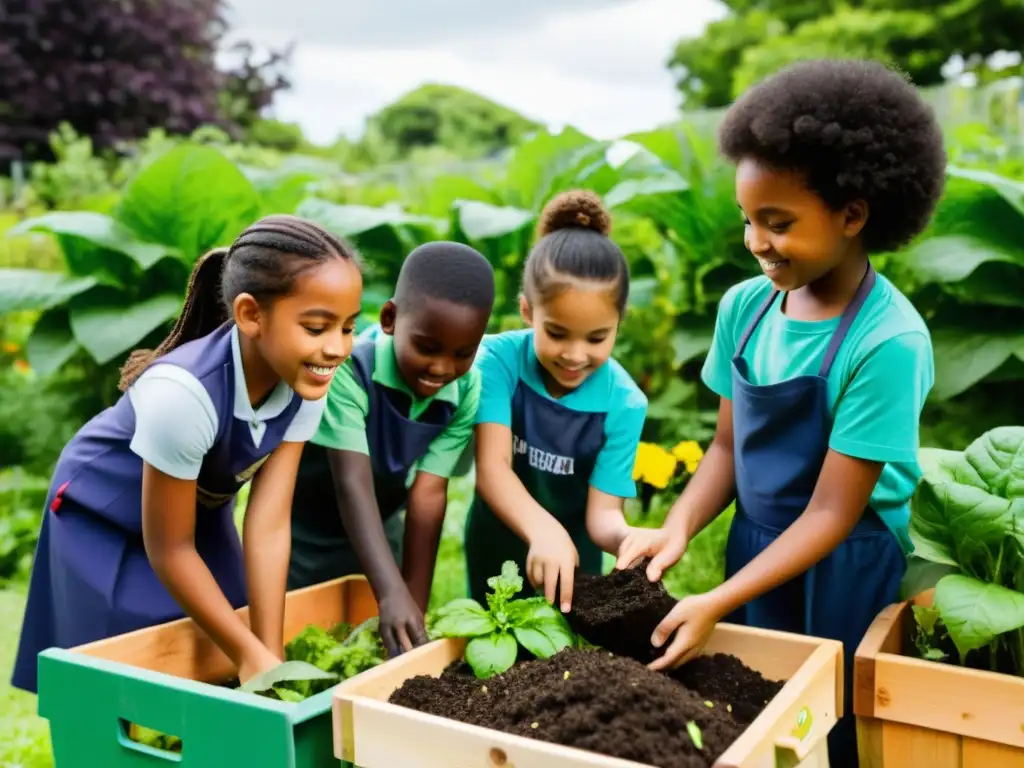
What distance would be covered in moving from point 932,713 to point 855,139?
1.04 meters

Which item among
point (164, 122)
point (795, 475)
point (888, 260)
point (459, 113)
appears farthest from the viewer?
point (459, 113)

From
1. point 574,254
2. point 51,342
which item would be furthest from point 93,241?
point 574,254

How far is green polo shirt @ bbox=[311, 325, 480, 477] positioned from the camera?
7.04ft

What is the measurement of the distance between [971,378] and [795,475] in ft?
5.44

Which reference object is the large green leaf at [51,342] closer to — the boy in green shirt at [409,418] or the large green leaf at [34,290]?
the large green leaf at [34,290]

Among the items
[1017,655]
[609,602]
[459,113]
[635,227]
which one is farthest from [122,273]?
[459,113]

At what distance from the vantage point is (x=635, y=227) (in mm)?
4656

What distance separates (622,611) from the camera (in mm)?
1794

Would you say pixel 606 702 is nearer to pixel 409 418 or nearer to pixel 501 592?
pixel 501 592

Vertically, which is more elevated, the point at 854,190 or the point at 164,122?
the point at 164,122

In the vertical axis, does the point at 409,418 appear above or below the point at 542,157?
below

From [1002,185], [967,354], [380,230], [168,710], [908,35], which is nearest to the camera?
[168,710]

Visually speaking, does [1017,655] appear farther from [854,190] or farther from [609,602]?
[854,190]

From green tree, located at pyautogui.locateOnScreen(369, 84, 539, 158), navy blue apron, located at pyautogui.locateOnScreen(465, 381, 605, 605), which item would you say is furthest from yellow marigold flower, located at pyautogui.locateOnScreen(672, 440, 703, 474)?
green tree, located at pyautogui.locateOnScreen(369, 84, 539, 158)
